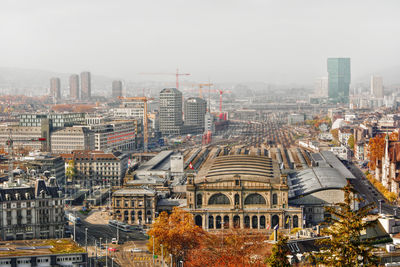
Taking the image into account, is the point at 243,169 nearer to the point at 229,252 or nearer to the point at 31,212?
the point at 31,212

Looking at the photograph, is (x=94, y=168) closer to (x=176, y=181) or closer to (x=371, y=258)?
(x=176, y=181)

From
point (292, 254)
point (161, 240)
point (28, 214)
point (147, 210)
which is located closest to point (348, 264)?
point (292, 254)

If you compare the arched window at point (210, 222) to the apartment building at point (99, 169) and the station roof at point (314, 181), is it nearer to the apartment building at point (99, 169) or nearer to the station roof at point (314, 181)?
the station roof at point (314, 181)

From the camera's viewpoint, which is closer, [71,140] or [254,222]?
[254,222]

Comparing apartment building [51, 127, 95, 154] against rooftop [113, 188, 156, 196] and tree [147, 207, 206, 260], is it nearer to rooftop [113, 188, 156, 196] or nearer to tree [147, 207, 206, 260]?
rooftop [113, 188, 156, 196]

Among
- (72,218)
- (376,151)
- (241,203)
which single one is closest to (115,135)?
(376,151)
